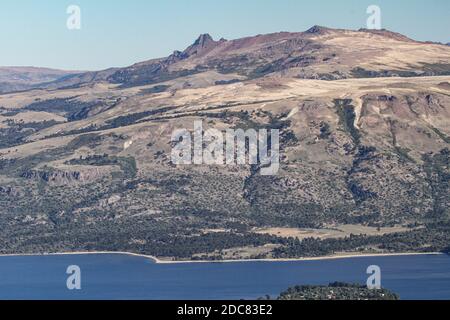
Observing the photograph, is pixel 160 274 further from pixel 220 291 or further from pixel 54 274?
pixel 220 291

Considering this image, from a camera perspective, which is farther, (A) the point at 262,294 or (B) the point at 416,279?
(B) the point at 416,279

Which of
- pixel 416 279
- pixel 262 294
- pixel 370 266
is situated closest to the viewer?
pixel 262 294
